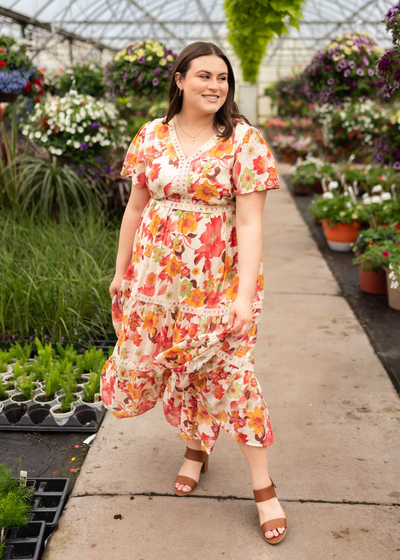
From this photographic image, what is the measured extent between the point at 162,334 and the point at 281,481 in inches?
29.0

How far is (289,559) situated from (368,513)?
35cm

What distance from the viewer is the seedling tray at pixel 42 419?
2.28 metres

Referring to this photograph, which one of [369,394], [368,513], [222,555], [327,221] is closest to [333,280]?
[327,221]

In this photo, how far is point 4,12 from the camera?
678 centimetres

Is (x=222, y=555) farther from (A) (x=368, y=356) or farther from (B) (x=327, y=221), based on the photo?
(B) (x=327, y=221)

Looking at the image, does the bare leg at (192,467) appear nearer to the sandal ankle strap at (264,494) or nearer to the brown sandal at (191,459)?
the brown sandal at (191,459)

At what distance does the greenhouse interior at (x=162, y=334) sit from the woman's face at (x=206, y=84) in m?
0.09

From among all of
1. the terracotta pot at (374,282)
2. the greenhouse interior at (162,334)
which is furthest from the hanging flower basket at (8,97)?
the terracotta pot at (374,282)

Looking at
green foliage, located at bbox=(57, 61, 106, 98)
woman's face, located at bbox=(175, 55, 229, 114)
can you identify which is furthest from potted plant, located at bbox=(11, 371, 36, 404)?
green foliage, located at bbox=(57, 61, 106, 98)

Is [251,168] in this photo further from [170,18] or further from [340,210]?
[170,18]

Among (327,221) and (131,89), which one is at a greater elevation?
(131,89)

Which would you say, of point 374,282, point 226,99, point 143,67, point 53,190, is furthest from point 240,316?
point 143,67

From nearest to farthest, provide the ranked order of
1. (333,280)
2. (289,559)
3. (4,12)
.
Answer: (289,559) → (333,280) → (4,12)

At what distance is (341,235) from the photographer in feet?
16.6
